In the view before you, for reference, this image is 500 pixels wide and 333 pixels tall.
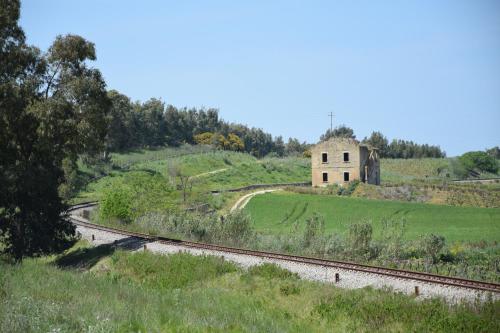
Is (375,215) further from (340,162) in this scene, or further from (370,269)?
(370,269)

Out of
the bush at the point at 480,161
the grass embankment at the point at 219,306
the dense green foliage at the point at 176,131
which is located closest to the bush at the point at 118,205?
the grass embankment at the point at 219,306

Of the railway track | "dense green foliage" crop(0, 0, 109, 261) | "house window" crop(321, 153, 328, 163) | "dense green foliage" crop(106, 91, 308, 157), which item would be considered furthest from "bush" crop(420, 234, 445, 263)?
"dense green foliage" crop(106, 91, 308, 157)

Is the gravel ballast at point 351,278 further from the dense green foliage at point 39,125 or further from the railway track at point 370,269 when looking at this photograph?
the dense green foliage at point 39,125

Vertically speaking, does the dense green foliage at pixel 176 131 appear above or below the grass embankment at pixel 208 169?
above

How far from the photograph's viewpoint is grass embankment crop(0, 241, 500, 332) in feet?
36.6

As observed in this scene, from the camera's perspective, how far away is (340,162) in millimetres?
65938

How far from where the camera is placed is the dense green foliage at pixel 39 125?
25625 millimetres

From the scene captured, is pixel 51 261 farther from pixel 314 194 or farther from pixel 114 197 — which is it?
pixel 314 194

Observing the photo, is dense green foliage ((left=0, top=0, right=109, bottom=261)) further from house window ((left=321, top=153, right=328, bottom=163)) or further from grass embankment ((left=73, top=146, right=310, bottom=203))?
house window ((left=321, top=153, right=328, bottom=163))

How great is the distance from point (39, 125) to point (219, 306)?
51.9 ft

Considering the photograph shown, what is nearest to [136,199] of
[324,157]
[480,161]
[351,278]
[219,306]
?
[351,278]

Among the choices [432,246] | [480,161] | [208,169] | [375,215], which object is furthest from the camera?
[480,161]

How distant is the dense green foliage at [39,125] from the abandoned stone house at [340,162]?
138 feet

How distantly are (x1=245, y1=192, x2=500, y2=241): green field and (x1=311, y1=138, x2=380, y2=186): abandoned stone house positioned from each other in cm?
1070
